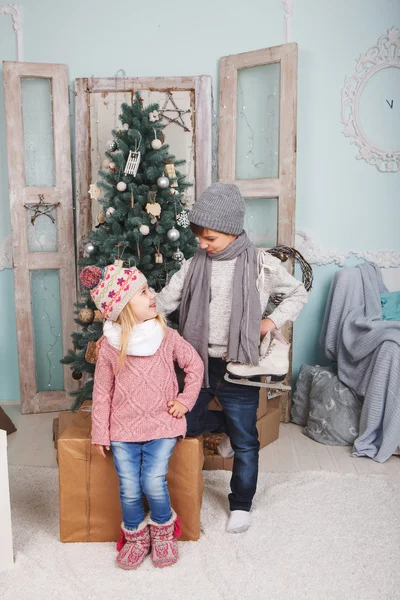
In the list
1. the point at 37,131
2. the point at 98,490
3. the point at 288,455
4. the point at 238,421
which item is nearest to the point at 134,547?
the point at 98,490

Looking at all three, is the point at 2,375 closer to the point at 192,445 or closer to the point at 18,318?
the point at 18,318

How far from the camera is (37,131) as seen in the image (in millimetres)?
3596

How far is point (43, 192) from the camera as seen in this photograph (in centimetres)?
356

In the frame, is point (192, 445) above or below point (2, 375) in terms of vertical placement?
above

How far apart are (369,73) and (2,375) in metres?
3.23

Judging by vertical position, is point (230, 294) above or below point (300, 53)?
below

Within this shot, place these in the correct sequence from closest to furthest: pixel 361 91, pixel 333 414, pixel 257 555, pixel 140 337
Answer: pixel 140 337
pixel 257 555
pixel 333 414
pixel 361 91

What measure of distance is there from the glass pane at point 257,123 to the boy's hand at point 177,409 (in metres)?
1.88

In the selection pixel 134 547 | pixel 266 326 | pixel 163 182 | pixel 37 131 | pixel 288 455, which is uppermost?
pixel 37 131

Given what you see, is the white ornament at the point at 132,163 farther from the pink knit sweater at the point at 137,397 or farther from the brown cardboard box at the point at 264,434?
the brown cardboard box at the point at 264,434

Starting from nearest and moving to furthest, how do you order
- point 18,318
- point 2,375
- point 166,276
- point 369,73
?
point 166,276 < point 369,73 < point 18,318 < point 2,375

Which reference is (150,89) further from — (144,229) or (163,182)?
(144,229)

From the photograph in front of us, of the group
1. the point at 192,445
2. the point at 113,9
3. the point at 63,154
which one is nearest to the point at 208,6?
the point at 113,9

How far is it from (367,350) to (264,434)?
760mm
